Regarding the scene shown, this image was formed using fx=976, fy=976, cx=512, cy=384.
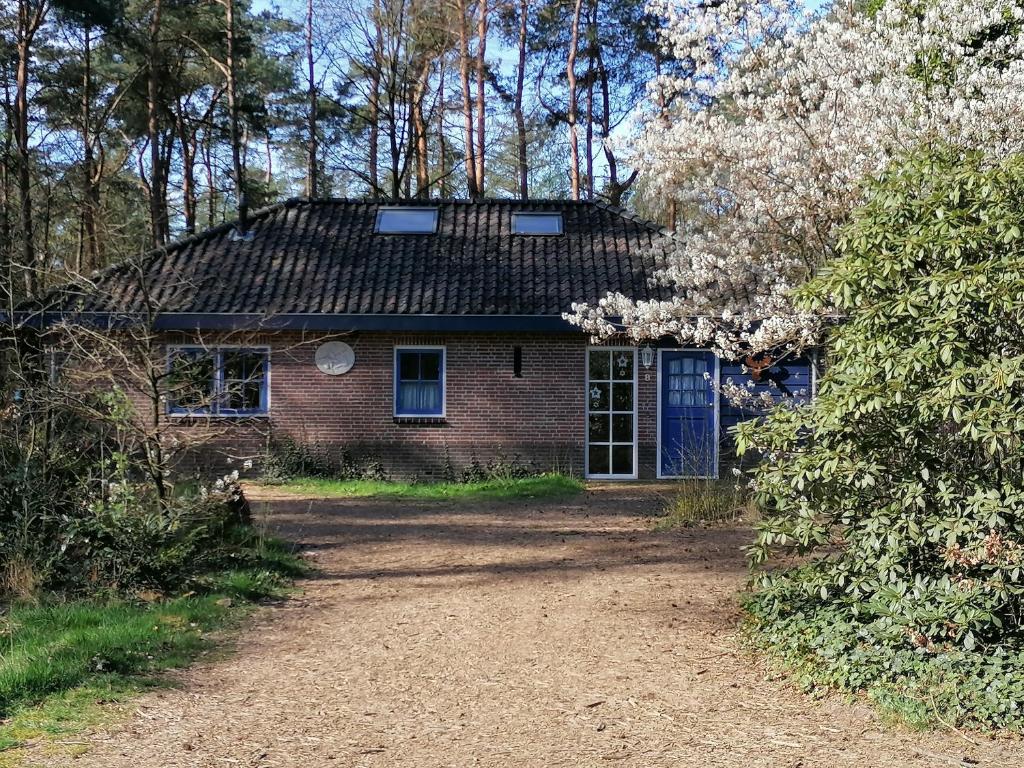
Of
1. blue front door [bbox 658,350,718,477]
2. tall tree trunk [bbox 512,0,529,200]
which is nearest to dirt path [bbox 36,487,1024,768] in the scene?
blue front door [bbox 658,350,718,477]

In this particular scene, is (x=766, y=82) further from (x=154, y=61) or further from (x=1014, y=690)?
(x=154, y=61)

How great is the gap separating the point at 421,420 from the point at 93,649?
33.5 ft

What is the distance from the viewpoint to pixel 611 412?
51.2 ft

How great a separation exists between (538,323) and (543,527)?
486 centimetres

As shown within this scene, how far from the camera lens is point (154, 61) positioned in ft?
75.4

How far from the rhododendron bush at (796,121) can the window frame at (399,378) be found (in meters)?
5.42

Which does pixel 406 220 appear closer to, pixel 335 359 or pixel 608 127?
pixel 335 359

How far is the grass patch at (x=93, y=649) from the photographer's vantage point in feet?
14.8

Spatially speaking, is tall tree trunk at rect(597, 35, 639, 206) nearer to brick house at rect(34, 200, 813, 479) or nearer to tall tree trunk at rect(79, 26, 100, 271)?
brick house at rect(34, 200, 813, 479)

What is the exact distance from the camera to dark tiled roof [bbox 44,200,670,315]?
605 inches

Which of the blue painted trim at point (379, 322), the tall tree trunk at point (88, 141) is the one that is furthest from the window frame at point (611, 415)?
the tall tree trunk at point (88, 141)

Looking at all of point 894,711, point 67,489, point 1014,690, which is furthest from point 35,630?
point 1014,690

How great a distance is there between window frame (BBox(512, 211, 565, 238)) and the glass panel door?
3.03m

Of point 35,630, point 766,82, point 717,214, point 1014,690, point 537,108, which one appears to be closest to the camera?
point 1014,690
